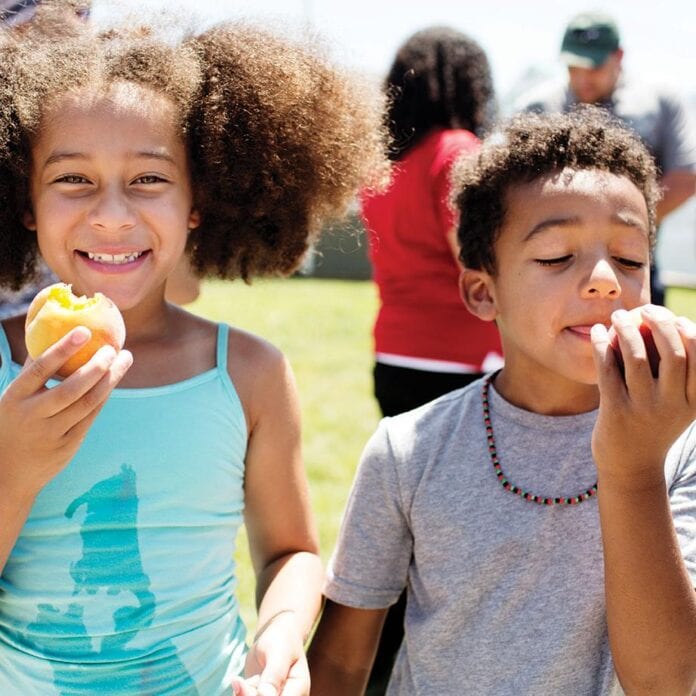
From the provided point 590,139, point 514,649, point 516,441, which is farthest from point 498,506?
point 590,139

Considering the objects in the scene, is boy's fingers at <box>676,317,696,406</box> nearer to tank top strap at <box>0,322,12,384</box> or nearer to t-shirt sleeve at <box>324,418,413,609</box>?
t-shirt sleeve at <box>324,418,413,609</box>

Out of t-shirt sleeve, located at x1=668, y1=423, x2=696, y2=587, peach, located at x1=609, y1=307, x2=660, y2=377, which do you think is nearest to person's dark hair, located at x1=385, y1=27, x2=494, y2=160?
t-shirt sleeve, located at x1=668, y1=423, x2=696, y2=587

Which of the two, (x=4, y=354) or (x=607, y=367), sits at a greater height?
(x=607, y=367)

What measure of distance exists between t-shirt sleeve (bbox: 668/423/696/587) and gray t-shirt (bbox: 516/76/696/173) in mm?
2822

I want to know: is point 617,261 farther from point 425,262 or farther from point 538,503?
point 425,262

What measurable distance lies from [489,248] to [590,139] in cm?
30

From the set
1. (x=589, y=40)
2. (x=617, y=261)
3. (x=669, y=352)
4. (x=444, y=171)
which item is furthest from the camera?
(x=589, y=40)

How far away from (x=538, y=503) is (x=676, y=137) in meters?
3.17

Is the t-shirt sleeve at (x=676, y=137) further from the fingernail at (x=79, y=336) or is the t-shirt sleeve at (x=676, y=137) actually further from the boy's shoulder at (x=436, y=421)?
the fingernail at (x=79, y=336)

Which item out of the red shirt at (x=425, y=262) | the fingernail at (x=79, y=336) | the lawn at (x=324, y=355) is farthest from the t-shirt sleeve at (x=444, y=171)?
the fingernail at (x=79, y=336)

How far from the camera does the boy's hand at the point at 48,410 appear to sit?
1521mm

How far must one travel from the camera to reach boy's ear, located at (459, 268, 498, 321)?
82.3 inches

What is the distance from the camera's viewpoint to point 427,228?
3.49 metres

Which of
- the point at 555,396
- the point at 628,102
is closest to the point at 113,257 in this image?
the point at 555,396
